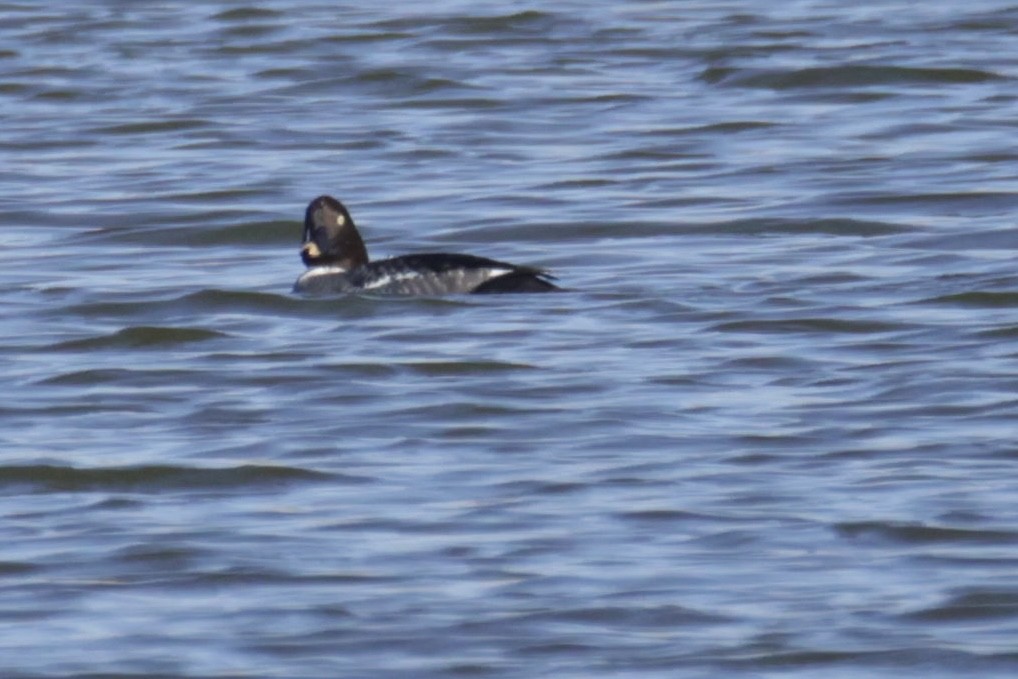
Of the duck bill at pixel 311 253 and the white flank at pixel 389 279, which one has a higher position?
the duck bill at pixel 311 253

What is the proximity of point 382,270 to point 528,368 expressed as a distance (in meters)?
1.81

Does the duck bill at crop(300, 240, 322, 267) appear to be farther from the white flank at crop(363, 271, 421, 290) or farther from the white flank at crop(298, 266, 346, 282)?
the white flank at crop(363, 271, 421, 290)

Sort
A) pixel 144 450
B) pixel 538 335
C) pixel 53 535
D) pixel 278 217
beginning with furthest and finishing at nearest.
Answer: pixel 278 217, pixel 538 335, pixel 144 450, pixel 53 535

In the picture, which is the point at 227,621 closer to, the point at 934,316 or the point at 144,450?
the point at 144,450

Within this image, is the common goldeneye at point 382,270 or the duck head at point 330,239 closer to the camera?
the common goldeneye at point 382,270

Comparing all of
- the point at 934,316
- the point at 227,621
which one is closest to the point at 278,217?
A: the point at 934,316

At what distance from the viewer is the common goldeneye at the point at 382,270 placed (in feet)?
41.2

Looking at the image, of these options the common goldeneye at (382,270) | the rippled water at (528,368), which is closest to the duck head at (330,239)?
the common goldeneye at (382,270)

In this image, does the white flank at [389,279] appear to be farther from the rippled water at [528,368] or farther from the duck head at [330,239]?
the duck head at [330,239]

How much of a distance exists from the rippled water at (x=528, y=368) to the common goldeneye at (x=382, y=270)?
97 millimetres

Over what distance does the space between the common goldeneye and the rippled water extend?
0.32 feet

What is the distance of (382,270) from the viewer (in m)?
12.9

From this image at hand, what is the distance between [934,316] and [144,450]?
12.0ft

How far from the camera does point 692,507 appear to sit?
28.5 feet
